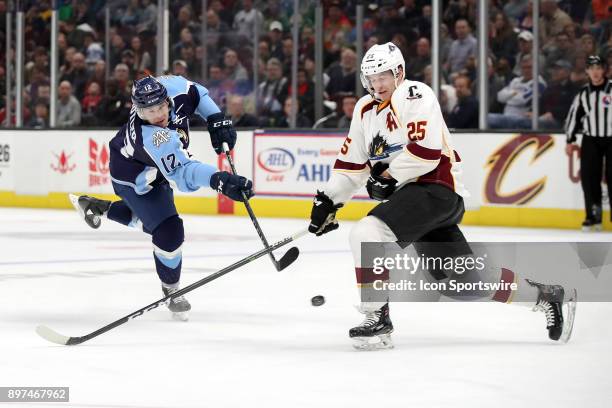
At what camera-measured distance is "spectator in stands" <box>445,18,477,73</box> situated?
10.4 metres

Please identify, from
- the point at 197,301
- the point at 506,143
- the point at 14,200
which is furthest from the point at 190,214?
the point at 197,301

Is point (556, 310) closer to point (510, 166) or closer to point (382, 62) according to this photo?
point (382, 62)

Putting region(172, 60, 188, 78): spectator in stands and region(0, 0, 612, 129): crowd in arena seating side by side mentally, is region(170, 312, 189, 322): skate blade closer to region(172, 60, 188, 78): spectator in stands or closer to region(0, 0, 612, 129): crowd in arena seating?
region(0, 0, 612, 129): crowd in arena seating

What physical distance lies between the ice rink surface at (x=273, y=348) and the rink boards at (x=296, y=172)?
130 inches

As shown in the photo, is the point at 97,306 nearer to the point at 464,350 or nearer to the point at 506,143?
the point at 464,350

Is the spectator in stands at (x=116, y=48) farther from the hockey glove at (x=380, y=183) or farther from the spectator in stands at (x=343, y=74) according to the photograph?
the hockey glove at (x=380, y=183)

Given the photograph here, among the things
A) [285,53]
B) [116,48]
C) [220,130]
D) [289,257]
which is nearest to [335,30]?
[285,53]

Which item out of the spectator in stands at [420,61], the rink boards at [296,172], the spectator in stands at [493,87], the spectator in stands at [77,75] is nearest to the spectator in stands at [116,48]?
the spectator in stands at [77,75]

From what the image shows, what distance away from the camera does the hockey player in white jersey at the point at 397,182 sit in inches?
163

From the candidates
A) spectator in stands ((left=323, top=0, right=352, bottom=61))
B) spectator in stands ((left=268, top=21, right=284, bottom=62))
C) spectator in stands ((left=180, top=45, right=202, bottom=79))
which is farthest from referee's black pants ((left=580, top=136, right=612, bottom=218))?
spectator in stands ((left=180, top=45, right=202, bottom=79))

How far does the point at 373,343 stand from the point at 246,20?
847cm

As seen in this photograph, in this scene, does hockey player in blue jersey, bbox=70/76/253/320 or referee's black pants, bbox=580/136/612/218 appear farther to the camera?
referee's black pants, bbox=580/136/612/218

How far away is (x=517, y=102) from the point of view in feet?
33.3

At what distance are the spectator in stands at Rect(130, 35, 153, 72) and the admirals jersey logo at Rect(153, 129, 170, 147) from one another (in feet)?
26.6
